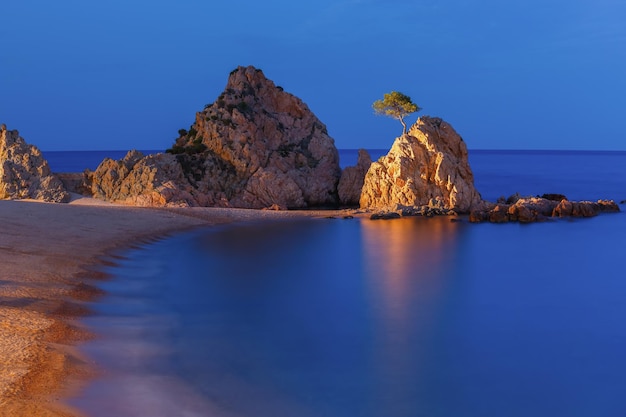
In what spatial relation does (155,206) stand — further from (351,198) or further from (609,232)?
(609,232)

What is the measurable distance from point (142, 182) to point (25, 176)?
753 centimetres

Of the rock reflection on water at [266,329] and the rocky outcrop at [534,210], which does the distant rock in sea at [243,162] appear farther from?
the rock reflection on water at [266,329]

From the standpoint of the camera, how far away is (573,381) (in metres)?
11.2

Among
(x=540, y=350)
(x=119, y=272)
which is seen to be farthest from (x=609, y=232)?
(x=119, y=272)

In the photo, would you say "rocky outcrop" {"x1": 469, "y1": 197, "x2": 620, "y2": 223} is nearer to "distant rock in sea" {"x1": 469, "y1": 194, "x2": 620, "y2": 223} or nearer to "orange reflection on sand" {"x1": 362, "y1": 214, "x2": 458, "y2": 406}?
"distant rock in sea" {"x1": 469, "y1": 194, "x2": 620, "y2": 223}

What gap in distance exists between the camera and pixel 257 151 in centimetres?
4103

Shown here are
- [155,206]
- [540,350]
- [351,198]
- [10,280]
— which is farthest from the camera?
[351,198]

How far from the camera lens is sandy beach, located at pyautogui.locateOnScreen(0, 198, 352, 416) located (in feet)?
29.5

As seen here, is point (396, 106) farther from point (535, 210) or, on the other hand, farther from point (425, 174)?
point (535, 210)

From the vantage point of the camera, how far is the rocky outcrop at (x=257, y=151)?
3984 centimetres

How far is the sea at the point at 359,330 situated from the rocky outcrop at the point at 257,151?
1255 cm

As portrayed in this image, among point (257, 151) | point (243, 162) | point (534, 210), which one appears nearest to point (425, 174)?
point (534, 210)

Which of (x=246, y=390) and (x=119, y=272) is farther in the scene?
(x=119, y=272)

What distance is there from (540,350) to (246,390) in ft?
22.0
